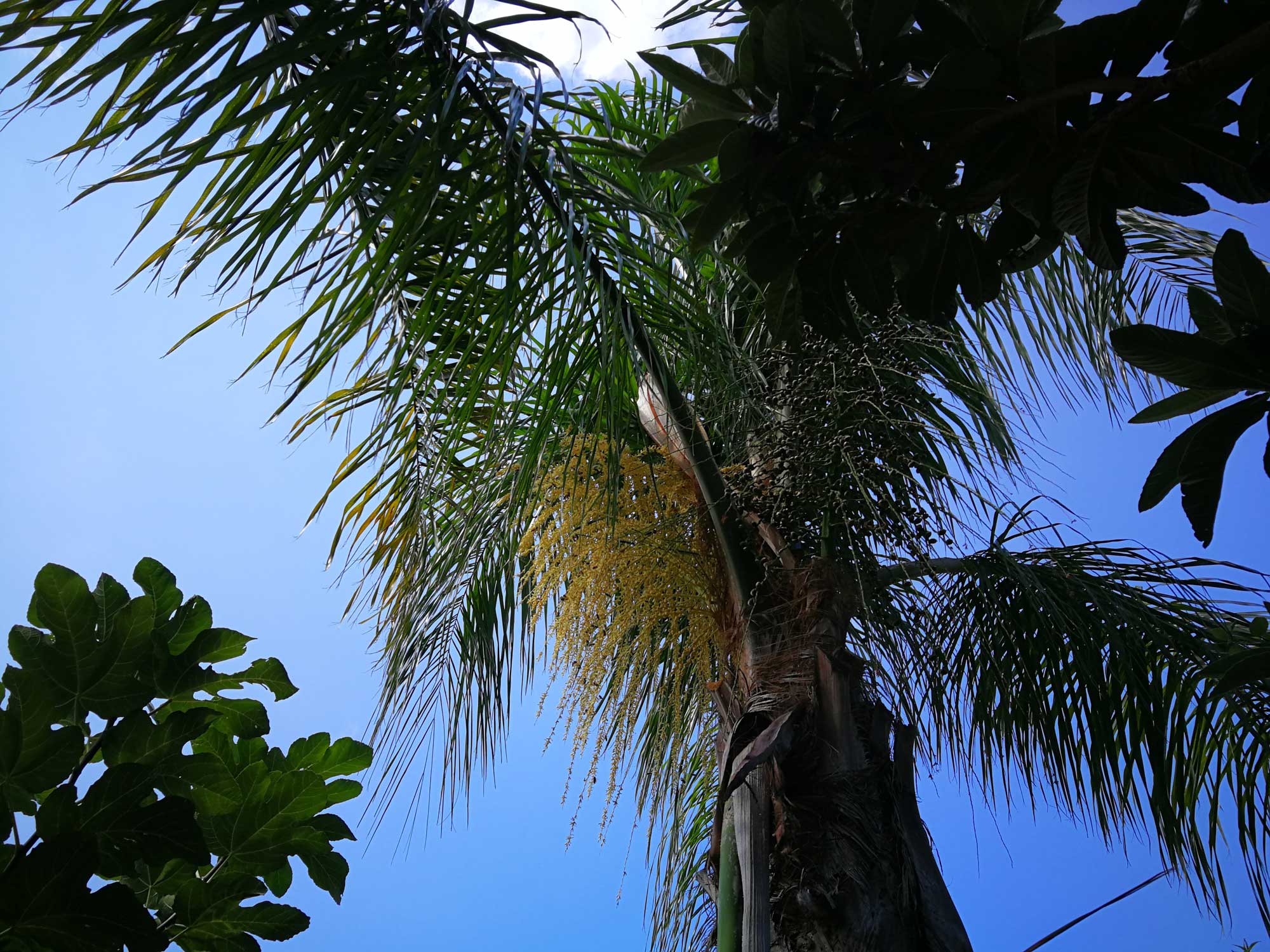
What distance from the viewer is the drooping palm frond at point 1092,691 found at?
6.28 ft

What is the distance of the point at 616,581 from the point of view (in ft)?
5.78

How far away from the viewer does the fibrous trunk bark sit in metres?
1.48

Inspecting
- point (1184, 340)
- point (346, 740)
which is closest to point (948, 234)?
point (1184, 340)

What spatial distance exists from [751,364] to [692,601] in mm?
472

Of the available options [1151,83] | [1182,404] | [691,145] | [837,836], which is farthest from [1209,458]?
[837,836]

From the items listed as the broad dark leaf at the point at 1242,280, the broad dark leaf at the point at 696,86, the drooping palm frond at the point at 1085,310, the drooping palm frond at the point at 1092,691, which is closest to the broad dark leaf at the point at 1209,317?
the broad dark leaf at the point at 1242,280

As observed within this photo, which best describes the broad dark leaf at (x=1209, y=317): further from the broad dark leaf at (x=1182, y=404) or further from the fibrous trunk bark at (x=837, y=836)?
the fibrous trunk bark at (x=837, y=836)

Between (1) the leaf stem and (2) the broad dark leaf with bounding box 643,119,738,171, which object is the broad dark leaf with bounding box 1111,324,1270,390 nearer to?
(2) the broad dark leaf with bounding box 643,119,738,171

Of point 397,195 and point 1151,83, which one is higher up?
point 397,195

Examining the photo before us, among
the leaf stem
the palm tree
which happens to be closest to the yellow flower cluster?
the palm tree

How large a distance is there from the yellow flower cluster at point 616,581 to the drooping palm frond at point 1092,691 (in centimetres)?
38

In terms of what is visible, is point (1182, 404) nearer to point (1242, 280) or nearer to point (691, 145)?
point (1242, 280)

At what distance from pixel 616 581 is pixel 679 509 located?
20 centimetres

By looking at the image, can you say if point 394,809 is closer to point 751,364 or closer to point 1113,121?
point 751,364
